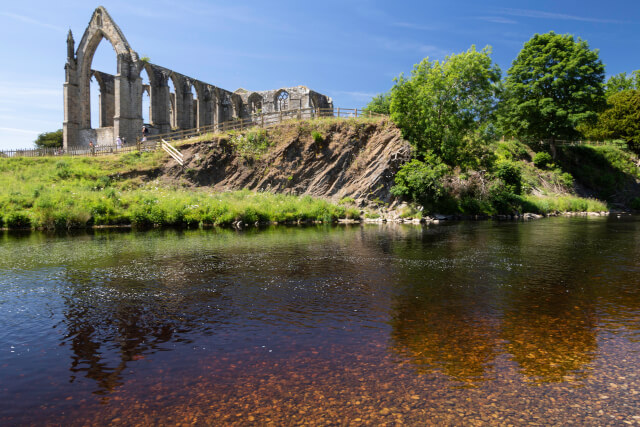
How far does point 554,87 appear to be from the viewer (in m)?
54.1

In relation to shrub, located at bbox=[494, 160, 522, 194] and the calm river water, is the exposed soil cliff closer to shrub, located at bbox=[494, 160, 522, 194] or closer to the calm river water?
shrub, located at bbox=[494, 160, 522, 194]

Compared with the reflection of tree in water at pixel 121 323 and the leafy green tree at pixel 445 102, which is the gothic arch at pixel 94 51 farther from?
the reflection of tree in water at pixel 121 323

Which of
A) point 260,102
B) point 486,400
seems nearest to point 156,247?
point 486,400

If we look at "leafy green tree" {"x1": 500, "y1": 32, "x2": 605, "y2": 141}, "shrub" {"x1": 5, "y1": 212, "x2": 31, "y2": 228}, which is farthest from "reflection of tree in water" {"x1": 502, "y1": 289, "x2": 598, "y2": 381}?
"leafy green tree" {"x1": 500, "y1": 32, "x2": 605, "y2": 141}

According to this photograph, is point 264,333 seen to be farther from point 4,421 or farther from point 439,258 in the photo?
point 439,258

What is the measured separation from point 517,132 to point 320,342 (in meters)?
59.4

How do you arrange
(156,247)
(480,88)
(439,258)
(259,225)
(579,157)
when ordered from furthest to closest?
(579,157)
(480,88)
(259,225)
(156,247)
(439,258)

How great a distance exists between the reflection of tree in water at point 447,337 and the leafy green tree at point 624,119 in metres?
72.5

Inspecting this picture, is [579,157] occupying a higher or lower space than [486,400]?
higher

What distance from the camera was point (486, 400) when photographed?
535 centimetres

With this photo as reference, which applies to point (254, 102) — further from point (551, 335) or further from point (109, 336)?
point (551, 335)

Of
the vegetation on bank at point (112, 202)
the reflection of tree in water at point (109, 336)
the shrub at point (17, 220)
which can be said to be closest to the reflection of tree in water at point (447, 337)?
the reflection of tree in water at point (109, 336)

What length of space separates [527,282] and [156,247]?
1565 cm

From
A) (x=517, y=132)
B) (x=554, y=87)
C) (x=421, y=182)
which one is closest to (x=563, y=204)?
(x=517, y=132)
